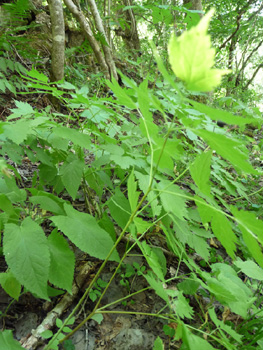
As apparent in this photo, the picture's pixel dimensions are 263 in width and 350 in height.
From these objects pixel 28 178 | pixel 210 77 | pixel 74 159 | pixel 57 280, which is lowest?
pixel 28 178

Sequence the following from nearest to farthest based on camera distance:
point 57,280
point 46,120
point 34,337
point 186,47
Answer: point 186,47, point 57,280, point 34,337, point 46,120

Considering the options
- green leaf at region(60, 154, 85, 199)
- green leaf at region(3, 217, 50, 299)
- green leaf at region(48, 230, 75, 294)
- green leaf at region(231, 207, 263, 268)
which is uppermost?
green leaf at region(231, 207, 263, 268)

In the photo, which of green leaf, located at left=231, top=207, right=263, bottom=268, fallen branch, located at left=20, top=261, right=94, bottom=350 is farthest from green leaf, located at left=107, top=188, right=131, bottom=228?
green leaf, located at left=231, top=207, right=263, bottom=268

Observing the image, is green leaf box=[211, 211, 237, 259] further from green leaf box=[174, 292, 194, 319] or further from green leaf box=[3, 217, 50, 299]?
green leaf box=[3, 217, 50, 299]

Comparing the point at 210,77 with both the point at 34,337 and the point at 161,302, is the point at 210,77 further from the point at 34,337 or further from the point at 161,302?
the point at 161,302

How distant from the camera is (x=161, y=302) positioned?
1.39 meters

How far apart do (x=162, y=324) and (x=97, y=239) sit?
0.80m

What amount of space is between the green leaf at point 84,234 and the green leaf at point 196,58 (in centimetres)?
62

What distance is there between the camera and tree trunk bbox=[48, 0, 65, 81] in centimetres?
280

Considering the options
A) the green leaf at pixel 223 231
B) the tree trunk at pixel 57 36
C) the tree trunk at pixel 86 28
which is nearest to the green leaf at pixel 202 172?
the green leaf at pixel 223 231

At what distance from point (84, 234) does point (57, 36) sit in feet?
9.72

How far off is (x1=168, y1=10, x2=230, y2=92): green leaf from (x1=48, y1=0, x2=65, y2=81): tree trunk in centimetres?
305

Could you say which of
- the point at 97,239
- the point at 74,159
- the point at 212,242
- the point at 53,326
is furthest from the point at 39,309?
the point at 212,242

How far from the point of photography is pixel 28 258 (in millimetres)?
706
